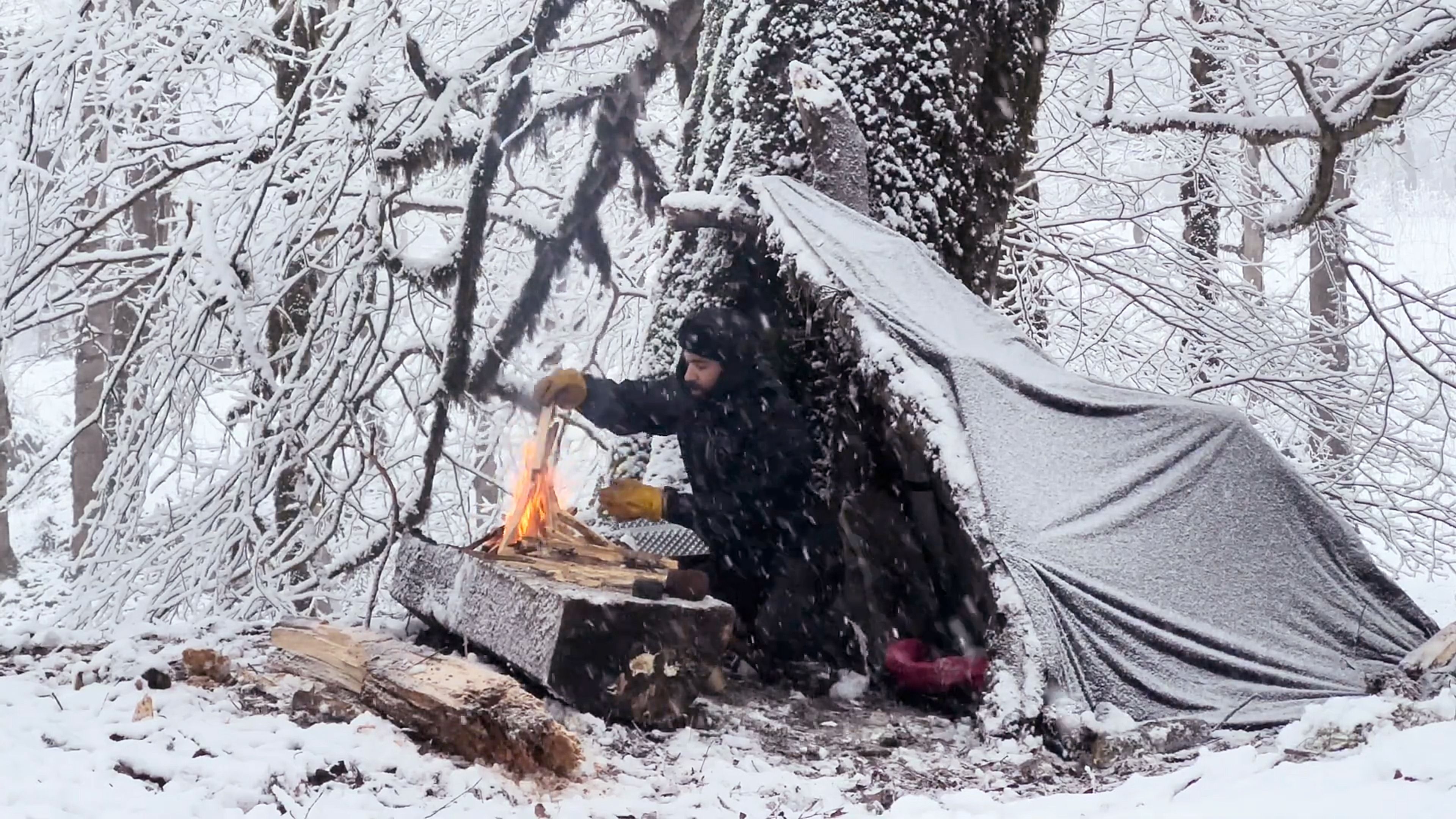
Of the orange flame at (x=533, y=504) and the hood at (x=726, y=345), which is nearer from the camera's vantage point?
the orange flame at (x=533, y=504)

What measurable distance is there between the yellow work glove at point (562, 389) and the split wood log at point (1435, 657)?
293cm

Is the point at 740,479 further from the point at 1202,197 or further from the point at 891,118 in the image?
the point at 1202,197

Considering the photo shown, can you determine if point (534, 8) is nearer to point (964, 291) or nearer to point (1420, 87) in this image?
point (964, 291)

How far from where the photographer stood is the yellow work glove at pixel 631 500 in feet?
14.4

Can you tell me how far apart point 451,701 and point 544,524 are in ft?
3.86

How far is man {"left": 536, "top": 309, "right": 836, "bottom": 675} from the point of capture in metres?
4.43

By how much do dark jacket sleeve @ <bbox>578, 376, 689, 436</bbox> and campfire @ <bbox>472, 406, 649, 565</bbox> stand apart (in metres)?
0.21

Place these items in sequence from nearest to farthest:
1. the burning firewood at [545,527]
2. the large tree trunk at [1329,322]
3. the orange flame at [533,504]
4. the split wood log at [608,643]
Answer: the split wood log at [608,643] < the burning firewood at [545,527] < the orange flame at [533,504] < the large tree trunk at [1329,322]

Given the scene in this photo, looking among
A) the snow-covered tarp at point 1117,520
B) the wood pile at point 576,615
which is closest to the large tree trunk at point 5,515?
the wood pile at point 576,615

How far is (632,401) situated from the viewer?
14.8 feet

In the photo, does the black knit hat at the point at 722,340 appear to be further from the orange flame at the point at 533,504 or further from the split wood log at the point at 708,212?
the orange flame at the point at 533,504

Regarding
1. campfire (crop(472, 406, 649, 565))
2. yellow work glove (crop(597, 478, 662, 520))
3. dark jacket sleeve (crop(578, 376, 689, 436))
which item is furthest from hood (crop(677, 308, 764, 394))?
campfire (crop(472, 406, 649, 565))

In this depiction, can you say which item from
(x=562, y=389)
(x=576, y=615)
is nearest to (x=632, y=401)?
(x=562, y=389)

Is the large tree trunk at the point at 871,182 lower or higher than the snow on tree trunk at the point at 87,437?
higher
